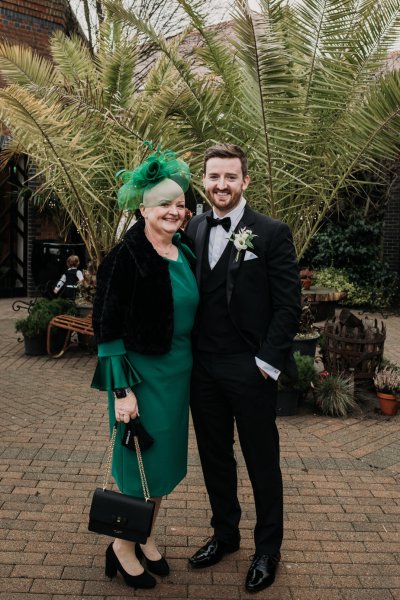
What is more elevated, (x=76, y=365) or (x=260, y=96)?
(x=260, y=96)

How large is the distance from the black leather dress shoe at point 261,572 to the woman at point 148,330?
1.63 ft

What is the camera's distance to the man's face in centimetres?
286

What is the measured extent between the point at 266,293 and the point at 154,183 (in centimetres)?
77

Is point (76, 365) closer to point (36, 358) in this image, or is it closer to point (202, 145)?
point (36, 358)

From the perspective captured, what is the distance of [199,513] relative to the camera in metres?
3.74

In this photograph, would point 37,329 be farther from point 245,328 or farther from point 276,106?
point 245,328

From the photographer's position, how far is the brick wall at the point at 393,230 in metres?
14.1

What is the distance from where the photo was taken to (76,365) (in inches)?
302

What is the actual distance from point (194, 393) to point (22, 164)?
→ 12.3m

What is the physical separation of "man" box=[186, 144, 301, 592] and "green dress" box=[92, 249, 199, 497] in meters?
0.12

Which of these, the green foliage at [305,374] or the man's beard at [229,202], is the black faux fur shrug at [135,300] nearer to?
the man's beard at [229,202]

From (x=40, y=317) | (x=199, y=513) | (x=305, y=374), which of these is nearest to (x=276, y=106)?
(x=305, y=374)

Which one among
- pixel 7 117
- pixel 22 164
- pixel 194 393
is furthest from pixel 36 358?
pixel 22 164

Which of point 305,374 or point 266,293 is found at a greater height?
point 266,293
